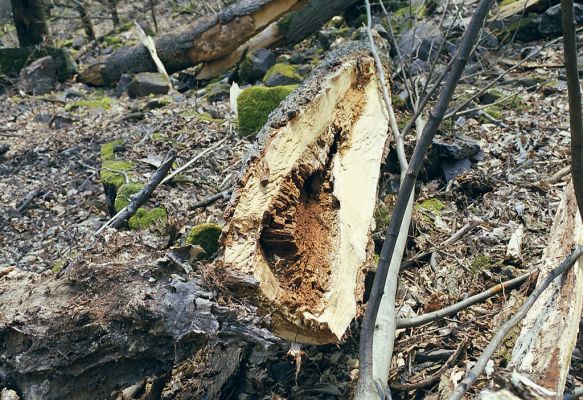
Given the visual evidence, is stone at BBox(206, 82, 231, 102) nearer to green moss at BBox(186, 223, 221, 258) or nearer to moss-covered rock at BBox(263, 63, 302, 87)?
moss-covered rock at BBox(263, 63, 302, 87)

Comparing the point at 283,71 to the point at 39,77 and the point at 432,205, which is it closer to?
the point at 432,205

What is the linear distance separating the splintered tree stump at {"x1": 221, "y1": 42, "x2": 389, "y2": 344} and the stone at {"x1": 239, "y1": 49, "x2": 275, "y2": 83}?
3198 mm

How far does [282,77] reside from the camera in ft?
20.6

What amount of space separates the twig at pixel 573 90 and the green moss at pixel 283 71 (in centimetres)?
457

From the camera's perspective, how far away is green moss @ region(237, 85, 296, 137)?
4953mm

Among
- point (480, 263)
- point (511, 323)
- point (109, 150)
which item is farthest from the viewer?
point (109, 150)

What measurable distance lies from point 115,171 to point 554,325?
3.49m

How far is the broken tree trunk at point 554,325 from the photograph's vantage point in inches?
84.7

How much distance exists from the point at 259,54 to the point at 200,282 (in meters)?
5.09

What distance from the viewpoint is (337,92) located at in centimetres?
371

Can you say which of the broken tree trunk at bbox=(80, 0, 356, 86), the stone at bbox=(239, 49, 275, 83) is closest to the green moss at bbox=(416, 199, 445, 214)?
the stone at bbox=(239, 49, 275, 83)

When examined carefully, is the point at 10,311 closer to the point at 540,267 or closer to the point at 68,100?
the point at 540,267

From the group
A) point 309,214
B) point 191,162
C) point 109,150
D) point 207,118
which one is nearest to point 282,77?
point 207,118

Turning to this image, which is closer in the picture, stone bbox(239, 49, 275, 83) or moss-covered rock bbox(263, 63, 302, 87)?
moss-covered rock bbox(263, 63, 302, 87)
